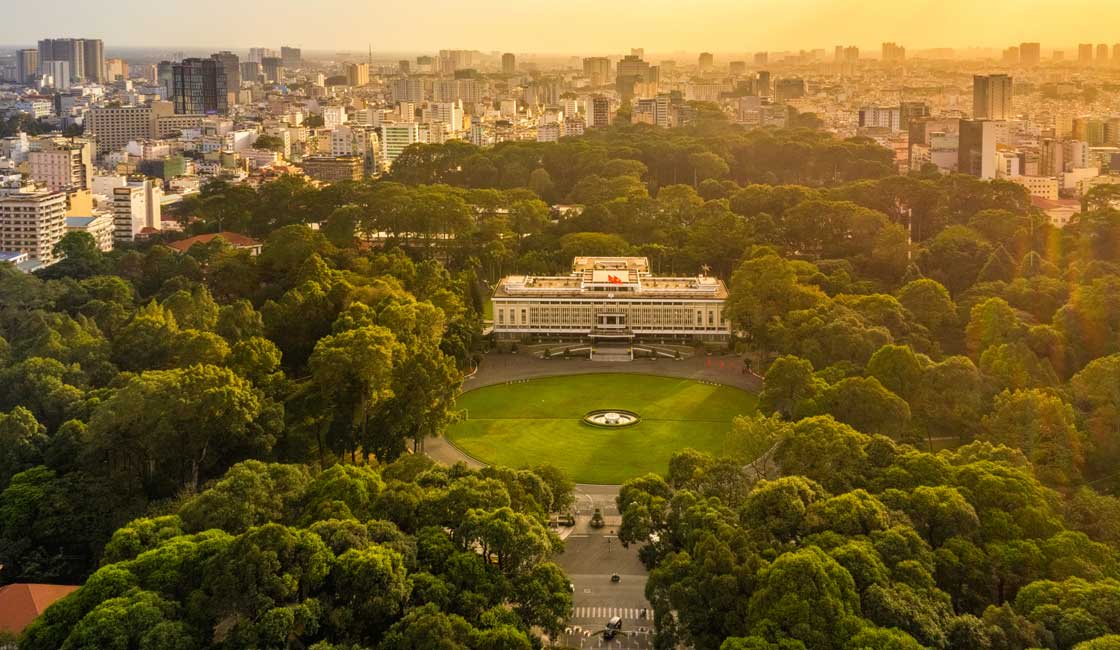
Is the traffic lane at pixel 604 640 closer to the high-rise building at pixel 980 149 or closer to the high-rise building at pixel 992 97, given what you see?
the high-rise building at pixel 980 149

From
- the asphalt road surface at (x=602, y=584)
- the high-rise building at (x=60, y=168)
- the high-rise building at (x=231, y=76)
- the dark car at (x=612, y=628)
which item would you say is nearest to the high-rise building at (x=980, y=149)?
the asphalt road surface at (x=602, y=584)

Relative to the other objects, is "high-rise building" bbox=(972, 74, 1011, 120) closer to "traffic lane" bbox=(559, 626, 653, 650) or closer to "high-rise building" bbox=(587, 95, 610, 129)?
"high-rise building" bbox=(587, 95, 610, 129)

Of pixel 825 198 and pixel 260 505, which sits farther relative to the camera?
pixel 825 198

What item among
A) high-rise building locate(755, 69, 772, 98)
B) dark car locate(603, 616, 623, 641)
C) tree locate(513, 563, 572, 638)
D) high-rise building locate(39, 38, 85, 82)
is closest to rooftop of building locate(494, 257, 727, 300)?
dark car locate(603, 616, 623, 641)

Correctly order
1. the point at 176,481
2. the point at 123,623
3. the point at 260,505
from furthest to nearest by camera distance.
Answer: the point at 176,481
the point at 260,505
the point at 123,623

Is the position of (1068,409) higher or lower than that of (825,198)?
lower

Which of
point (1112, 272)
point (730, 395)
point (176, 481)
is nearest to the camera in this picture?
point (176, 481)

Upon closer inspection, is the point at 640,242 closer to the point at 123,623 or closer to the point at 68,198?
the point at 68,198

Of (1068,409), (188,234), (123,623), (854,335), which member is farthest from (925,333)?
(188,234)
